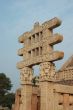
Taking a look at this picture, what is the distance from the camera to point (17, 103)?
11328 mm

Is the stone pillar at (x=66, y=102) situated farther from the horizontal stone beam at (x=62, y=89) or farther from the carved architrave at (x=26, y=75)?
the carved architrave at (x=26, y=75)

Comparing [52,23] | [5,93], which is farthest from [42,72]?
[5,93]

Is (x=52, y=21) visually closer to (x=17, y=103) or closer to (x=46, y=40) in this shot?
(x=46, y=40)

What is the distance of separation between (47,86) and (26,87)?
1.59 m

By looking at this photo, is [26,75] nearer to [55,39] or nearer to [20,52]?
[20,52]

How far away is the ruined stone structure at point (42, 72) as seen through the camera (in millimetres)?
9422

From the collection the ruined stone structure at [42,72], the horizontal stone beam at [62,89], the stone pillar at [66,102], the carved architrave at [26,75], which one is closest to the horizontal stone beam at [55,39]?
the ruined stone structure at [42,72]

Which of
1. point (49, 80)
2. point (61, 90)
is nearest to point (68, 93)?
point (61, 90)

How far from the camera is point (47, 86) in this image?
9.37 metres

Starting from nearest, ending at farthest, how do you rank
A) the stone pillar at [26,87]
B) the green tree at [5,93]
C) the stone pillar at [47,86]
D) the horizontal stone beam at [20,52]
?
the stone pillar at [47,86]
the stone pillar at [26,87]
the horizontal stone beam at [20,52]
the green tree at [5,93]

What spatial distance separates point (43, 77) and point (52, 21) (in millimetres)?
2024

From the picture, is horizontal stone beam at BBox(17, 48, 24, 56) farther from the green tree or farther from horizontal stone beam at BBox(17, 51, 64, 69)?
the green tree

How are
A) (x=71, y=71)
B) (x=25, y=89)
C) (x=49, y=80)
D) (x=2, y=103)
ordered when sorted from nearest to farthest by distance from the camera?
(x=49, y=80) → (x=25, y=89) → (x=71, y=71) → (x=2, y=103)

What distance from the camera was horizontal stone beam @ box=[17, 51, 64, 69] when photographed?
30.7ft
